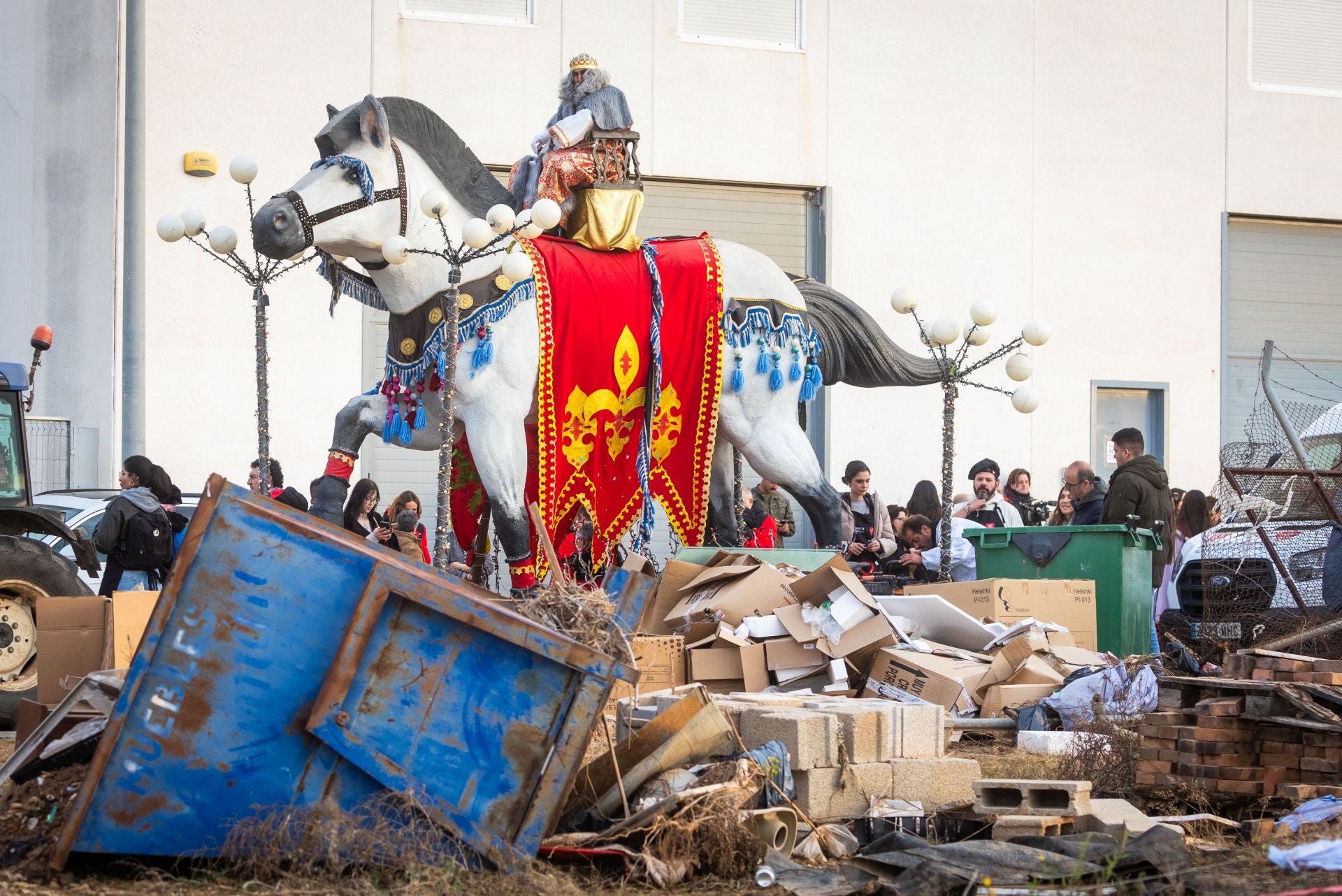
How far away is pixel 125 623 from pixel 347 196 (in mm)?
3191

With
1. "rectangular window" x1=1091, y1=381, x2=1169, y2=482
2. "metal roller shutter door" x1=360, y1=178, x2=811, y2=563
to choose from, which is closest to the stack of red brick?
"metal roller shutter door" x1=360, y1=178, x2=811, y2=563

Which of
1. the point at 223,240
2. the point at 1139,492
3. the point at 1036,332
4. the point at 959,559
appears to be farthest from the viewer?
the point at 959,559

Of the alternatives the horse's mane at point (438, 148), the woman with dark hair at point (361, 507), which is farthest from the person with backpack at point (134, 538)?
the horse's mane at point (438, 148)

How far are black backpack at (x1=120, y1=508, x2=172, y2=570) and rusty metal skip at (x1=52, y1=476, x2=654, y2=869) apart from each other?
6100 mm

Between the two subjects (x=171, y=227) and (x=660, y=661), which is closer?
(x=660, y=661)

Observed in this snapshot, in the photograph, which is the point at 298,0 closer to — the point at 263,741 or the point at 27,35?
the point at 27,35

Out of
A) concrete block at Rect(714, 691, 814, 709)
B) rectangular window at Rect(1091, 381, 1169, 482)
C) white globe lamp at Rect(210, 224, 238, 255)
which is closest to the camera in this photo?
concrete block at Rect(714, 691, 814, 709)

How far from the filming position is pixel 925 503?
15141mm

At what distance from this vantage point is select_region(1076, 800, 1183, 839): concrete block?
18.1 feet

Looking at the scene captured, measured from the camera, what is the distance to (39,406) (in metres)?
17.6

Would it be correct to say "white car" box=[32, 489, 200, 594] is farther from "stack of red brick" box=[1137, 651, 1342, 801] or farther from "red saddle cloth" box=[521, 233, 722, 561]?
"stack of red brick" box=[1137, 651, 1342, 801]

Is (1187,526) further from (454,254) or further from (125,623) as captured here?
(125,623)

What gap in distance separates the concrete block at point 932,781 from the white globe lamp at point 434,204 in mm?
5242

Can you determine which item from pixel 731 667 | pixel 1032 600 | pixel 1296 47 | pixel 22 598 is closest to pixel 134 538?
pixel 22 598
